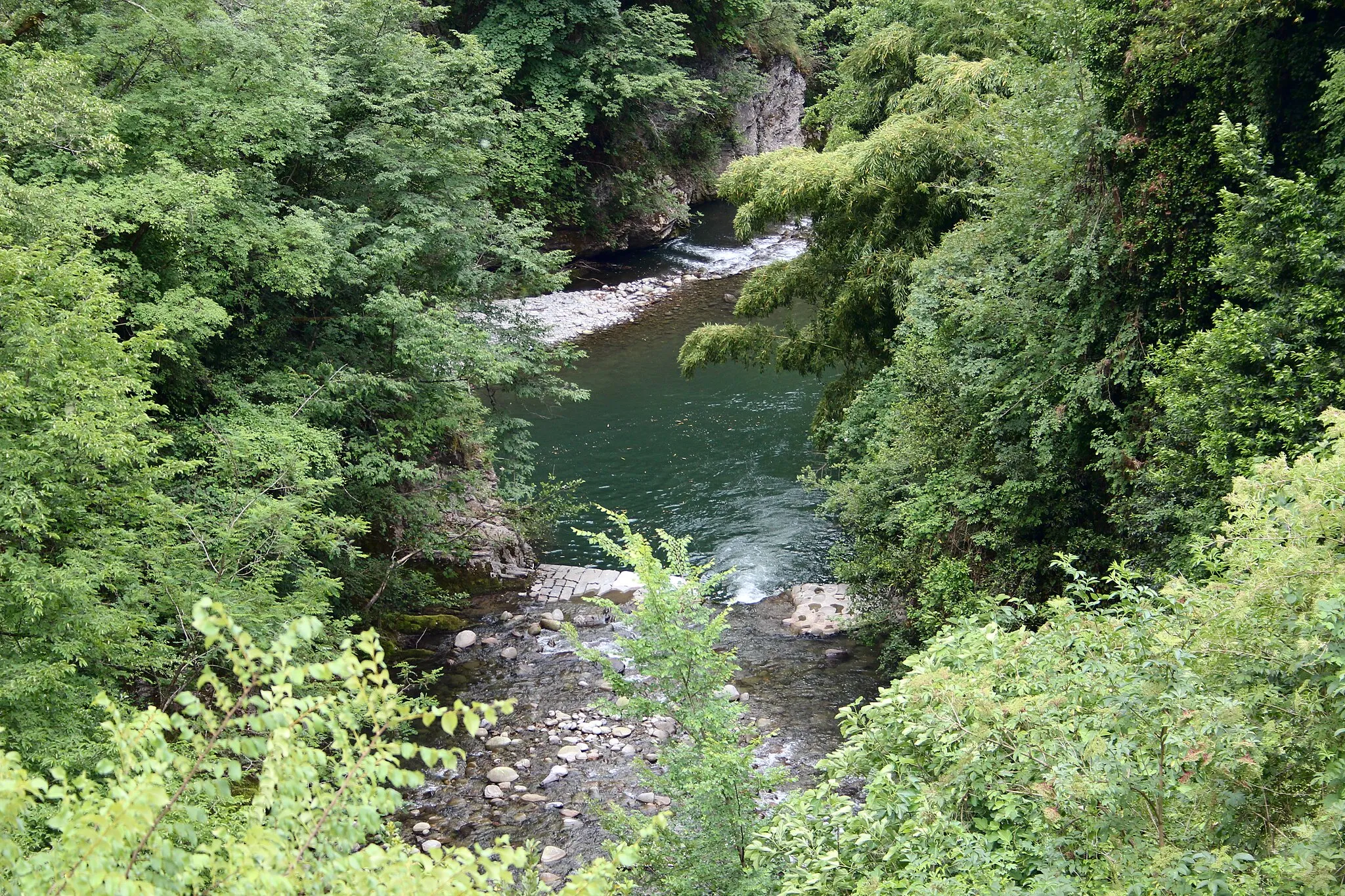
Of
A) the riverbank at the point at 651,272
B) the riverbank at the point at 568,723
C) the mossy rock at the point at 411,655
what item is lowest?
the riverbank at the point at 568,723

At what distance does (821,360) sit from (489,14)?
1584 cm

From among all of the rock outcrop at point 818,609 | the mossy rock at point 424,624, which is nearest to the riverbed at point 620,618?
the rock outcrop at point 818,609

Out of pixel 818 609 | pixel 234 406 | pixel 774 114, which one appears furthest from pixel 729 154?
pixel 234 406

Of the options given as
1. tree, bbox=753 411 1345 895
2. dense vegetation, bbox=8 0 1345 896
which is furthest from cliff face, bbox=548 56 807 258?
tree, bbox=753 411 1345 895

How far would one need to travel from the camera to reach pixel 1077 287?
367 inches

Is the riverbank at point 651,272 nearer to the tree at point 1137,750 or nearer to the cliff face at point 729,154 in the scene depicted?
the cliff face at point 729,154

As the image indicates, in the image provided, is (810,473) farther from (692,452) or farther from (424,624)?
(424,624)

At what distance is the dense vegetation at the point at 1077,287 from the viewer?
286 inches

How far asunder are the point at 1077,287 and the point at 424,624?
10.2 m

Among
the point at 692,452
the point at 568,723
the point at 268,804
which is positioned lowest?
the point at 568,723

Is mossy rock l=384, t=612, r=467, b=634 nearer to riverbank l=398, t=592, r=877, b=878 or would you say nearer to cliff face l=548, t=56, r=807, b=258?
riverbank l=398, t=592, r=877, b=878

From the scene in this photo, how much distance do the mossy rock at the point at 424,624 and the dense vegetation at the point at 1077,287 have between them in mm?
6214

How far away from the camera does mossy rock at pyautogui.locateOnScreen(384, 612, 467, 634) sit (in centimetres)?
1323

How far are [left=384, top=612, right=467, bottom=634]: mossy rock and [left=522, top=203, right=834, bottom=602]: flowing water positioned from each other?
2.62 m
